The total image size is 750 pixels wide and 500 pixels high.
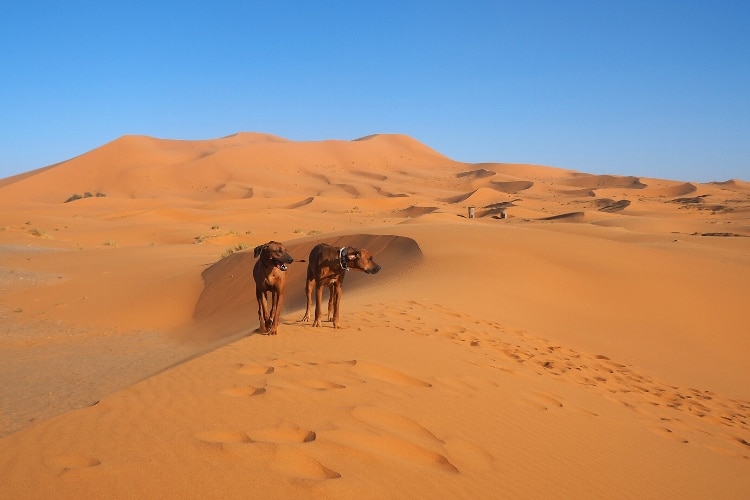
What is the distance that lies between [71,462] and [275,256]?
4403 millimetres

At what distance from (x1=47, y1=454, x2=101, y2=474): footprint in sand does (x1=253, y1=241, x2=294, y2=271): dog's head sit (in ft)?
13.8

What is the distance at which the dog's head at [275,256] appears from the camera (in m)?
7.74

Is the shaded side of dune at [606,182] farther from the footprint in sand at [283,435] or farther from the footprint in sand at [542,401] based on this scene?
the footprint in sand at [283,435]

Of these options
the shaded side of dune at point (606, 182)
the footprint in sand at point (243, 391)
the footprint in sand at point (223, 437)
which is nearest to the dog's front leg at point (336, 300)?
the footprint in sand at point (243, 391)

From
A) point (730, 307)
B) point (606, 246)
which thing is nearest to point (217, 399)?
point (730, 307)

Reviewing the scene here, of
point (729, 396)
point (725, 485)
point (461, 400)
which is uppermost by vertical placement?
point (461, 400)

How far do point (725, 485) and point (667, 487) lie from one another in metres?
0.76

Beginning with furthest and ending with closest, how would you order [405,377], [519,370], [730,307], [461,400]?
[730,307]
[519,370]
[405,377]
[461,400]

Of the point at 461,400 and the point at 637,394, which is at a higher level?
the point at 461,400

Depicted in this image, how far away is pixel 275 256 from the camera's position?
778 centimetres

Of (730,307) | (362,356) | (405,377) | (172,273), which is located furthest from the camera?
(172,273)

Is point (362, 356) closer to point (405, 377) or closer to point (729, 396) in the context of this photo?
point (405, 377)

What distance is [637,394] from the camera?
25.9 feet

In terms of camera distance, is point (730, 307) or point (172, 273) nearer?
point (730, 307)
